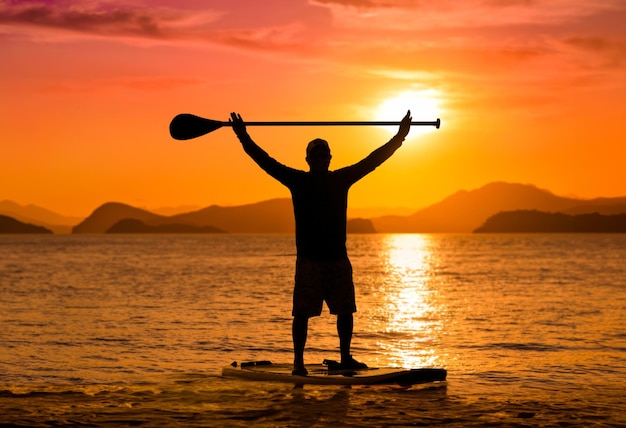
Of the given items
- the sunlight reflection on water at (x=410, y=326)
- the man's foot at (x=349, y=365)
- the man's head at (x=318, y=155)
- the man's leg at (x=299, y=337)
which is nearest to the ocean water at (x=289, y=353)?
the sunlight reflection on water at (x=410, y=326)

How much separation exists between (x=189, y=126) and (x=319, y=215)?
7.92 feet

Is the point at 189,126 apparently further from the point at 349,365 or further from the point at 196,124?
the point at 349,365

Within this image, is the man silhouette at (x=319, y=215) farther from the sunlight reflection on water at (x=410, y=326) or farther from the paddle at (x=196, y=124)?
the sunlight reflection on water at (x=410, y=326)

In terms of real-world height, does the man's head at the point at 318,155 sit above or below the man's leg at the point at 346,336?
above

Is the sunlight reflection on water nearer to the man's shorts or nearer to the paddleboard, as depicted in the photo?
the paddleboard

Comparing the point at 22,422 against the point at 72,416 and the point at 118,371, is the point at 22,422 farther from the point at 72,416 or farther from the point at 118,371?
the point at 118,371

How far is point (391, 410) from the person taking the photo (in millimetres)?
8883

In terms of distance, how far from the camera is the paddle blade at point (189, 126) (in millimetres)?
11438

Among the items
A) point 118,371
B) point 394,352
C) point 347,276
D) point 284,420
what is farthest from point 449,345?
point 284,420

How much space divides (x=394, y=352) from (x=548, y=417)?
41.8 feet

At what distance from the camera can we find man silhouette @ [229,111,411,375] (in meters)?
10.4

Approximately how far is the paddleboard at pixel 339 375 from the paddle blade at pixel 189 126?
10.6 ft

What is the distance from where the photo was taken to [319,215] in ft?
34.3

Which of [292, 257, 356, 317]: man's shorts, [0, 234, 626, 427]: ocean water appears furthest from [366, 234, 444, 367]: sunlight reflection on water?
[292, 257, 356, 317]: man's shorts
